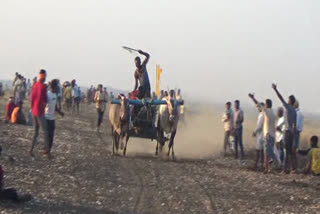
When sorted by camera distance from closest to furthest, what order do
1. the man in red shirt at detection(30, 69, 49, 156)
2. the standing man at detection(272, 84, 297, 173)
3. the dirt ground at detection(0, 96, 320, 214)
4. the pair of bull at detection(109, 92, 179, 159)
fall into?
the dirt ground at detection(0, 96, 320, 214), the man in red shirt at detection(30, 69, 49, 156), the standing man at detection(272, 84, 297, 173), the pair of bull at detection(109, 92, 179, 159)

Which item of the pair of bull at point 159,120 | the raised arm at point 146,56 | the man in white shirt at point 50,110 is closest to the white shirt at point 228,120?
the pair of bull at point 159,120

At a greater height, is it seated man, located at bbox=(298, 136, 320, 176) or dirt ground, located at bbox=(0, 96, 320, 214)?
seated man, located at bbox=(298, 136, 320, 176)

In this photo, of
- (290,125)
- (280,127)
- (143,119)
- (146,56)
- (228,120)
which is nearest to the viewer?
(290,125)

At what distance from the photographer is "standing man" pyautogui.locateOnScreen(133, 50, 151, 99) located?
68.6 ft

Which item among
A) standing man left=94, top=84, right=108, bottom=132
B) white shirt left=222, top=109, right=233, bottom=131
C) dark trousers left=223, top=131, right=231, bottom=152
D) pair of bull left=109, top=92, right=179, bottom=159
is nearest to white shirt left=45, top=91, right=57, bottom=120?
pair of bull left=109, top=92, right=179, bottom=159

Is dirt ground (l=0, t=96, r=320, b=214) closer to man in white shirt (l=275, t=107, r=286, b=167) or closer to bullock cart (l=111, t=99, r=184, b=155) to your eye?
bullock cart (l=111, t=99, r=184, b=155)

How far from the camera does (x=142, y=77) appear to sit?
69.4 feet

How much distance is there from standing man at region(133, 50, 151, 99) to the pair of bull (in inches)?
30.6

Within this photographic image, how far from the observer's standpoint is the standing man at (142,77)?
68.6 ft

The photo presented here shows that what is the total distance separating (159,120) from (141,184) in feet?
21.2

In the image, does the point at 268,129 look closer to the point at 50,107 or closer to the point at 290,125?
the point at 290,125

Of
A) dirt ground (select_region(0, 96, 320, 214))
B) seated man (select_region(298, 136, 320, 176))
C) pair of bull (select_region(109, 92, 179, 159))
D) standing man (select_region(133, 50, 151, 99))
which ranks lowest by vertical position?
dirt ground (select_region(0, 96, 320, 214))

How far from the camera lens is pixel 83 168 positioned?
16688mm

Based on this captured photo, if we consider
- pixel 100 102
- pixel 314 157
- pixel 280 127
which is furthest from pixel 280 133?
pixel 100 102
